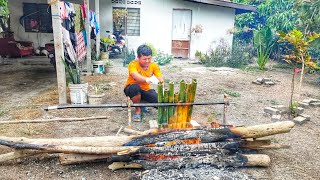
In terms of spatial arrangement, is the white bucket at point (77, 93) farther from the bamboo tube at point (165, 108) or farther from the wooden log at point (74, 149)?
the wooden log at point (74, 149)

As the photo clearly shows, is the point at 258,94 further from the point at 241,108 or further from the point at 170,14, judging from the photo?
the point at 170,14

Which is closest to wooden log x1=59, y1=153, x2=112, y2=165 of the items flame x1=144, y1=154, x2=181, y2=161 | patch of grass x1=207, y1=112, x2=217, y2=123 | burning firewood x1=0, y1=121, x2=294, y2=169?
burning firewood x1=0, y1=121, x2=294, y2=169

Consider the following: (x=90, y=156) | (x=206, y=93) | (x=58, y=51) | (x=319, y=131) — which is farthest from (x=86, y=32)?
(x=319, y=131)

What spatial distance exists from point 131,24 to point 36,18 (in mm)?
4655

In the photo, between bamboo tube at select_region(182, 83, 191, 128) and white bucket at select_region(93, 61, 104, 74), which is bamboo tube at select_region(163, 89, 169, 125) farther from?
white bucket at select_region(93, 61, 104, 74)

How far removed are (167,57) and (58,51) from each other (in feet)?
25.3

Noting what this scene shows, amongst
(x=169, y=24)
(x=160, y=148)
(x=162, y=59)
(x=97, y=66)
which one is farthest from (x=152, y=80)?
(x=169, y=24)

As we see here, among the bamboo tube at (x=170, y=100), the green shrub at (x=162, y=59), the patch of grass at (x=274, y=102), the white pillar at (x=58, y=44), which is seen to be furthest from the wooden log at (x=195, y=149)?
the green shrub at (x=162, y=59)

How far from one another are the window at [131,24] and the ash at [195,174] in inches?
450

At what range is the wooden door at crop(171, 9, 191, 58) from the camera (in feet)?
45.0

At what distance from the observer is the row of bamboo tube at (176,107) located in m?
3.96

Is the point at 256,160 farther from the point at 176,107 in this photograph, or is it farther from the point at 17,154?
the point at 17,154

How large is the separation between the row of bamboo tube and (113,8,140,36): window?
10.2m

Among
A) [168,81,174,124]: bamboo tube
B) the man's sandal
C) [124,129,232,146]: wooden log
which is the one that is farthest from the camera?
the man's sandal
